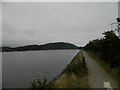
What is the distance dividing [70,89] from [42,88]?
245 cm

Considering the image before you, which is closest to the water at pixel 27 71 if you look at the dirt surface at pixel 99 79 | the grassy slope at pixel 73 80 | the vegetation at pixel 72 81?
the grassy slope at pixel 73 80

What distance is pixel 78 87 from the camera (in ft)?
34.5

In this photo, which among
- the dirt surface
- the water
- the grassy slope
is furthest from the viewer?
the water

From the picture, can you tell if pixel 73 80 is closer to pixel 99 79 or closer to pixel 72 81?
pixel 72 81

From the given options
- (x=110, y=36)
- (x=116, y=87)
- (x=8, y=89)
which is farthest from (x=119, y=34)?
(x=8, y=89)

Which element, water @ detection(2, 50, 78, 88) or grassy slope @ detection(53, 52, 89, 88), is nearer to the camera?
grassy slope @ detection(53, 52, 89, 88)

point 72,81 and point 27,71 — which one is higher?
point 72,81

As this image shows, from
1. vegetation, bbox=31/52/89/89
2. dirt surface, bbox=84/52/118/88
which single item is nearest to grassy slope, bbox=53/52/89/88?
vegetation, bbox=31/52/89/89

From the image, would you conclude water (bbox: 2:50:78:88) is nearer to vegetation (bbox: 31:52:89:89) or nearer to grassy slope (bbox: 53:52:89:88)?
grassy slope (bbox: 53:52:89:88)

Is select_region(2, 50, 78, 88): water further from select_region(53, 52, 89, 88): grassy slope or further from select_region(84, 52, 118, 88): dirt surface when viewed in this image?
select_region(84, 52, 118, 88): dirt surface

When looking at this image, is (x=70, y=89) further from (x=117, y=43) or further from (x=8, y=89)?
(x=8, y=89)

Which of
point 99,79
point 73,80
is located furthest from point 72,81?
point 99,79

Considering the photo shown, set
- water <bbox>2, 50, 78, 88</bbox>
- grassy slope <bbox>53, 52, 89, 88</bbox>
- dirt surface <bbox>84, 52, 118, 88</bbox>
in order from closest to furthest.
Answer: dirt surface <bbox>84, 52, 118, 88</bbox> → grassy slope <bbox>53, 52, 89, 88</bbox> → water <bbox>2, 50, 78, 88</bbox>

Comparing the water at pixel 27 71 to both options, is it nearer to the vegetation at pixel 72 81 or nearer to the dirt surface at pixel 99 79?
the vegetation at pixel 72 81
